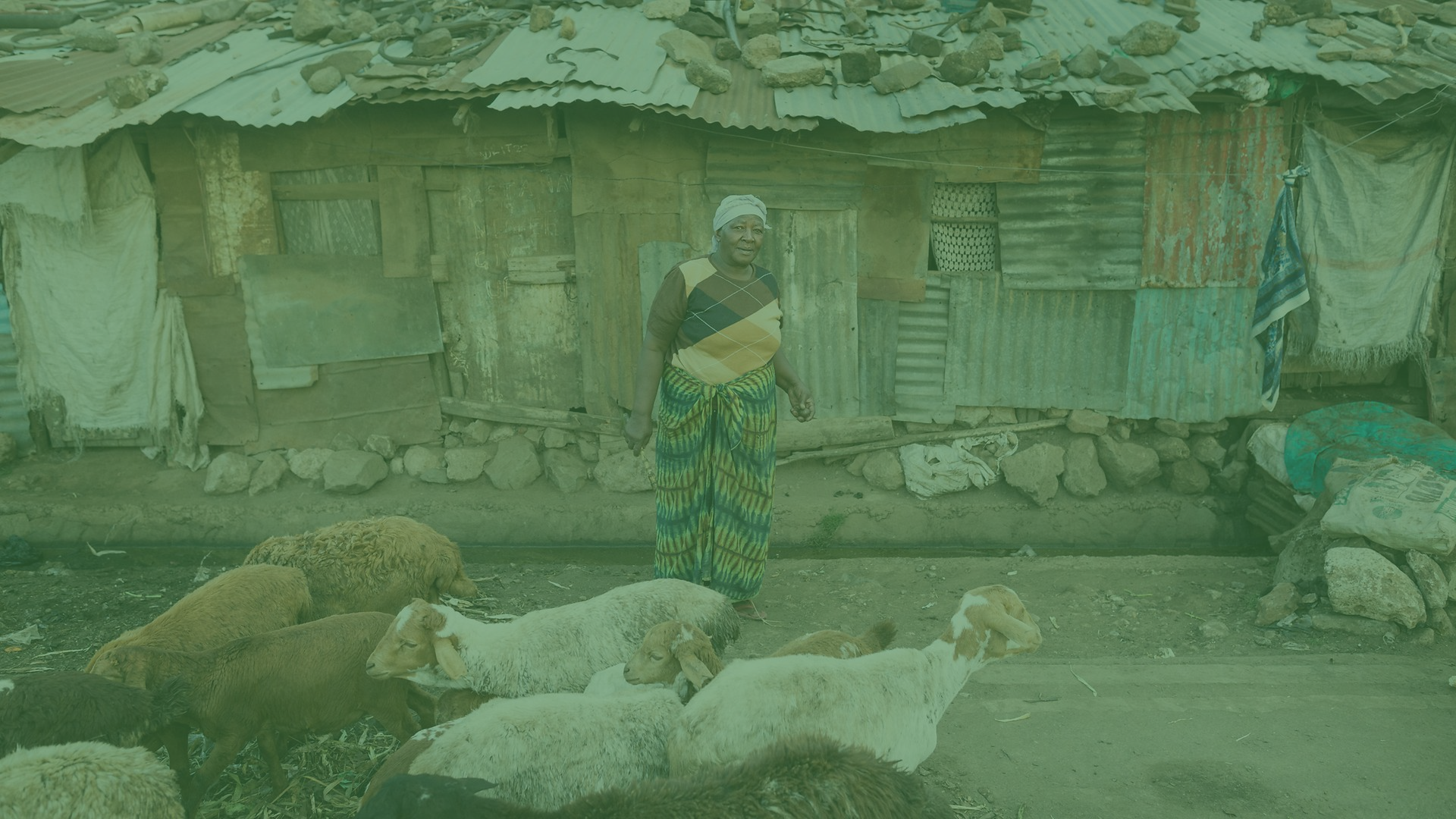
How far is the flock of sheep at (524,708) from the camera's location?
2504 millimetres

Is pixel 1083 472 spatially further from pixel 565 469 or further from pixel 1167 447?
pixel 565 469

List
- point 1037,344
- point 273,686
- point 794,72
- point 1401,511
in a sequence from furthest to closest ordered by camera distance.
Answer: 1. point 1037,344
2. point 794,72
3. point 1401,511
4. point 273,686

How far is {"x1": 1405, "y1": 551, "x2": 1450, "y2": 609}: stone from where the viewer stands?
538cm

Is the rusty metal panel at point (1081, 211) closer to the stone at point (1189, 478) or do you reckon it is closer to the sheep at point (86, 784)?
the stone at point (1189, 478)

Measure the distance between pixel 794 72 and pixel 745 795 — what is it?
222 inches

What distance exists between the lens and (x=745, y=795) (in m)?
2.44

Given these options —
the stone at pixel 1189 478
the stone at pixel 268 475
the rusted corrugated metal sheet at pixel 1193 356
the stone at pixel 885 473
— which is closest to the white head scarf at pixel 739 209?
the stone at pixel 885 473

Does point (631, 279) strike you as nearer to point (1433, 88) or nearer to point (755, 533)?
point (755, 533)

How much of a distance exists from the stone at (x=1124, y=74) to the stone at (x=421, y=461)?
564 cm

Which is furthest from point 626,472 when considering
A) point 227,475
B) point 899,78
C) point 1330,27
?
point 1330,27

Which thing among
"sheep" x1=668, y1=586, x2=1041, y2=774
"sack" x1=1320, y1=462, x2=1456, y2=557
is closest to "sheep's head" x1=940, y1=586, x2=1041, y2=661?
"sheep" x1=668, y1=586, x2=1041, y2=774

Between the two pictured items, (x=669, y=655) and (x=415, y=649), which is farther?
(x=415, y=649)

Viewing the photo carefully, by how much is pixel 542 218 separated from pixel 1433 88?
6247 mm

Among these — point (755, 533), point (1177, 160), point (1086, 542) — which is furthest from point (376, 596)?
point (1177, 160)
